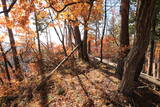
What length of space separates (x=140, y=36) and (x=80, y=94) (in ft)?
11.0

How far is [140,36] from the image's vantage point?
10.4 feet

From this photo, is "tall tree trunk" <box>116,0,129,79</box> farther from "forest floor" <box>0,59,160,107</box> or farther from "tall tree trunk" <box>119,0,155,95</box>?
"tall tree trunk" <box>119,0,155,95</box>

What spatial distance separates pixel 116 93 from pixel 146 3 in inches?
130

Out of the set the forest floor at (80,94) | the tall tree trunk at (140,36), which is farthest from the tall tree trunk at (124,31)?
the tall tree trunk at (140,36)

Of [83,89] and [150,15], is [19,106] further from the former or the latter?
[150,15]

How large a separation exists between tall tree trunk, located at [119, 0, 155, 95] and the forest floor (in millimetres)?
741

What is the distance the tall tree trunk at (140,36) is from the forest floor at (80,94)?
74 cm

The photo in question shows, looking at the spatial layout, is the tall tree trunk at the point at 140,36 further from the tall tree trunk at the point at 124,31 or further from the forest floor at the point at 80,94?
the tall tree trunk at the point at 124,31

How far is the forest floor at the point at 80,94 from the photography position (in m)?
4.08

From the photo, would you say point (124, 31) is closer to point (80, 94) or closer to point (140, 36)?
point (140, 36)

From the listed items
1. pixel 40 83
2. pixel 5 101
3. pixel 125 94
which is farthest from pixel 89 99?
pixel 5 101

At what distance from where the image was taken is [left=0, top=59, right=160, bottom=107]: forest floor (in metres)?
4.08

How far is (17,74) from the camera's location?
29.5 feet

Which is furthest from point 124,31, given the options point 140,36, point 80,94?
point 80,94
